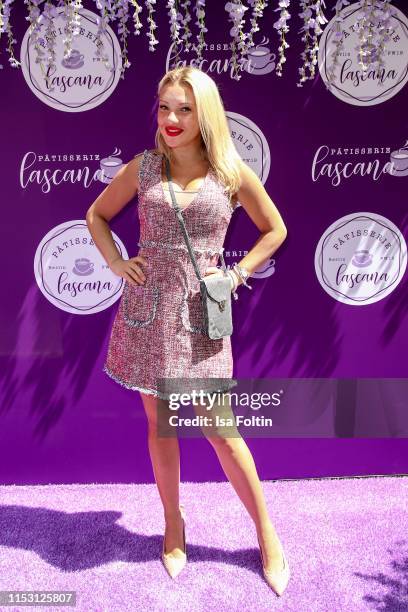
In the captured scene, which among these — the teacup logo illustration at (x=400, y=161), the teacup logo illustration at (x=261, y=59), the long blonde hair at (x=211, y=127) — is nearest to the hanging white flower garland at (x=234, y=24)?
the teacup logo illustration at (x=261, y=59)

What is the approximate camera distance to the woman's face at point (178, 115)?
1.99 metres

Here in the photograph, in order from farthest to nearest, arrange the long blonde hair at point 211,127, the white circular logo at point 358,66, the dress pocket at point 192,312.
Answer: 1. the white circular logo at point 358,66
2. the dress pocket at point 192,312
3. the long blonde hair at point 211,127

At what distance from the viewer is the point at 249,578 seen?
2.29m

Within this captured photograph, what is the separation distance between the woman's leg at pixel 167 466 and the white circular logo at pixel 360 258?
1201mm

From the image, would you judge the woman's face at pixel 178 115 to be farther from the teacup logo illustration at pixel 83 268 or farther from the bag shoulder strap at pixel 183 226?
the teacup logo illustration at pixel 83 268

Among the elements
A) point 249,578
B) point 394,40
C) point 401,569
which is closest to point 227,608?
point 249,578

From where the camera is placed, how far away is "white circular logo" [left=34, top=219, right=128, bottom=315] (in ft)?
9.40

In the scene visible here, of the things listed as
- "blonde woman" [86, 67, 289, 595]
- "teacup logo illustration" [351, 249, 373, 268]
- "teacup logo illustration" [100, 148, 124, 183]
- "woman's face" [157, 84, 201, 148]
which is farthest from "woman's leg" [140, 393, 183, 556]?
"teacup logo illustration" [351, 249, 373, 268]

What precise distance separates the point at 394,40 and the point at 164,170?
4.67 ft

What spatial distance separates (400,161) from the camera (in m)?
2.78

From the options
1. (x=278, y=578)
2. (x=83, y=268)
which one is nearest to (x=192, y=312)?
(x=83, y=268)

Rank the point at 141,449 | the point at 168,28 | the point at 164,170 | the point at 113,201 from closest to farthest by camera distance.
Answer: the point at 164,170 → the point at 113,201 → the point at 168,28 → the point at 141,449

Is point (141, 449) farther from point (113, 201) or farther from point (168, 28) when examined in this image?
point (168, 28)

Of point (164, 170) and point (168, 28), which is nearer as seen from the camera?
point (164, 170)
